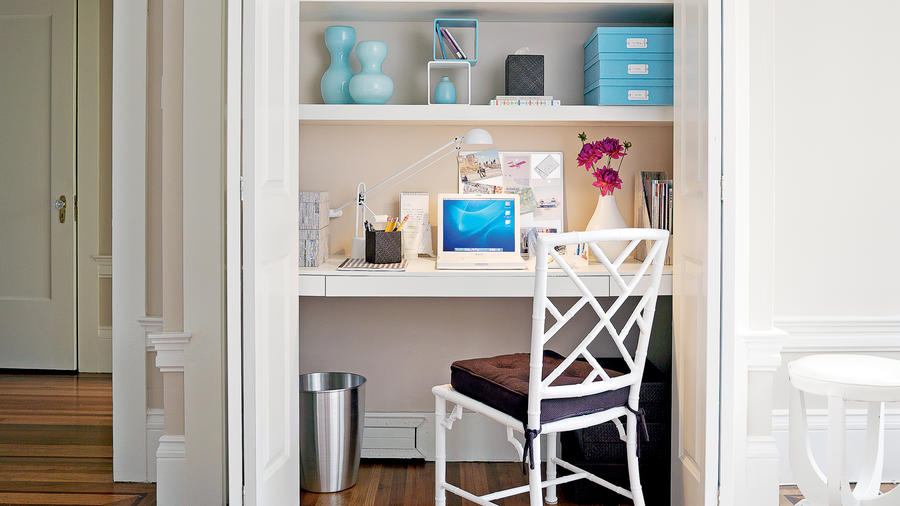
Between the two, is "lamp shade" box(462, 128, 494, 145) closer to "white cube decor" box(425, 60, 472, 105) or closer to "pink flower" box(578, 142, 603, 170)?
"white cube decor" box(425, 60, 472, 105)

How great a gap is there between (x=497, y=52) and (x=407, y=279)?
102 centimetres

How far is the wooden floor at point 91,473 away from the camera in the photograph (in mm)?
2740

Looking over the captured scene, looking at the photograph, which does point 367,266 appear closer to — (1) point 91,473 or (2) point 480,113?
(2) point 480,113

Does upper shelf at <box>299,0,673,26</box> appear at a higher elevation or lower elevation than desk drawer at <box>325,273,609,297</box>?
higher

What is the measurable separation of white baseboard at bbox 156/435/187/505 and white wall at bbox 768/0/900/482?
80.3 inches

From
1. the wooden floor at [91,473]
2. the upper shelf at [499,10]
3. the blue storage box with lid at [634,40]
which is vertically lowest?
the wooden floor at [91,473]

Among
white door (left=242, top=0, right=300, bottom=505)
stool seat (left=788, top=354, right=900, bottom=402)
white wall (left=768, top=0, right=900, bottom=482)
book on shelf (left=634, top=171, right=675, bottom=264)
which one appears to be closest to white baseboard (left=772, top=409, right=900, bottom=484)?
white wall (left=768, top=0, right=900, bottom=482)

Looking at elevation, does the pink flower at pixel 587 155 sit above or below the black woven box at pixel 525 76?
below

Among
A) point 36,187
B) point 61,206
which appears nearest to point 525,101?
point 61,206

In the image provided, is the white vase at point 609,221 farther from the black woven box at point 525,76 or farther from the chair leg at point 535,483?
the chair leg at point 535,483

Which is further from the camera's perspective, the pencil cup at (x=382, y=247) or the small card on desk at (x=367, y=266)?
the pencil cup at (x=382, y=247)

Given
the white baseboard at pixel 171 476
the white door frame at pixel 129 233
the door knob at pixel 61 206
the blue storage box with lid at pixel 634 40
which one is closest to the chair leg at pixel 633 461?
the blue storage box with lid at pixel 634 40

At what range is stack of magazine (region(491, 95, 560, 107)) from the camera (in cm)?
290

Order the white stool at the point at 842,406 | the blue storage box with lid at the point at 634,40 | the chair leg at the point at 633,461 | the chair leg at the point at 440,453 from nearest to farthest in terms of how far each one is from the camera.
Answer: the white stool at the point at 842,406 → the chair leg at the point at 633,461 → the chair leg at the point at 440,453 → the blue storage box with lid at the point at 634,40
